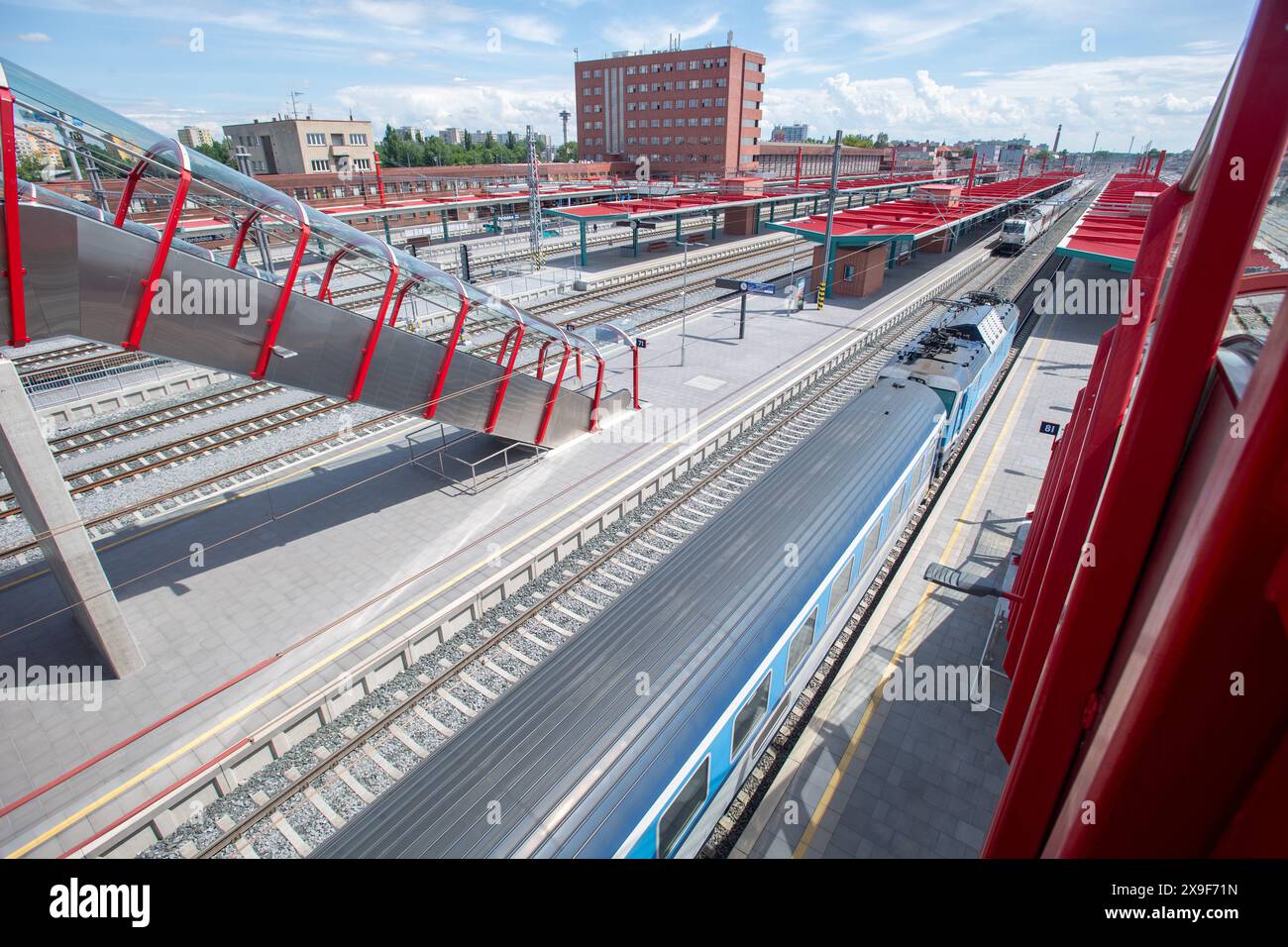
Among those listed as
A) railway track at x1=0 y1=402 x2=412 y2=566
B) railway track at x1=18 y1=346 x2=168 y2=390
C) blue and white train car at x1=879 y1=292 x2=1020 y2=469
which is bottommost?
railway track at x1=0 y1=402 x2=412 y2=566

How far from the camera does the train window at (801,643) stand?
8625 mm

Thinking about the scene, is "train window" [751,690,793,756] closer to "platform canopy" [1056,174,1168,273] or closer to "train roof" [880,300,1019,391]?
"train roof" [880,300,1019,391]

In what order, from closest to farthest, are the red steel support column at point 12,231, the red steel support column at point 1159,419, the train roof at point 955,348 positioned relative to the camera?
the red steel support column at point 1159,419, the red steel support column at point 12,231, the train roof at point 955,348

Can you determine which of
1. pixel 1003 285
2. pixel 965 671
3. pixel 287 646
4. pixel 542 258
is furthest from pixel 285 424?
pixel 1003 285

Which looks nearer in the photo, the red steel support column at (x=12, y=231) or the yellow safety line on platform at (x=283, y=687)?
the red steel support column at (x=12, y=231)

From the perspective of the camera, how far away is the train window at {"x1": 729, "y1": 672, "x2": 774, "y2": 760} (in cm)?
757

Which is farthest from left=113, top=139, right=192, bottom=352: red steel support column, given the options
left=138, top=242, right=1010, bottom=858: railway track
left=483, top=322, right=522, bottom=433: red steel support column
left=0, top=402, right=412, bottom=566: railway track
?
left=483, top=322, right=522, bottom=433: red steel support column

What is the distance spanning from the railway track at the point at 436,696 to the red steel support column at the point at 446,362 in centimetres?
450

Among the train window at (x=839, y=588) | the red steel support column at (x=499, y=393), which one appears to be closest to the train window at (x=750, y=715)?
the train window at (x=839, y=588)

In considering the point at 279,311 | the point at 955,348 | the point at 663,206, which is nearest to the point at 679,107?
the point at 663,206

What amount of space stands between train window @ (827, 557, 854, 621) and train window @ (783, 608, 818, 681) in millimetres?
669

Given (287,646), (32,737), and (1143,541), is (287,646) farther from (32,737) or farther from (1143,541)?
(1143,541)

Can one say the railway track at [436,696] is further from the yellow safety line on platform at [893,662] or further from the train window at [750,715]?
the yellow safety line on platform at [893,662]

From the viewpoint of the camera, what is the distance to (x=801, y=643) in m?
8.97
